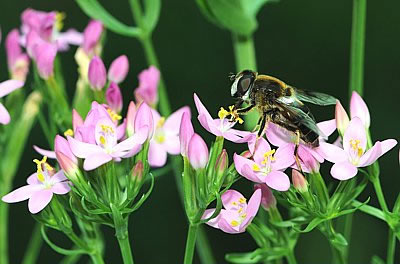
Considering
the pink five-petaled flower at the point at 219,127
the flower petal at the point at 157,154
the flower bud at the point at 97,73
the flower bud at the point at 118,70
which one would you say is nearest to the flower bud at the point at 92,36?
the flower bud at the point at 118,70

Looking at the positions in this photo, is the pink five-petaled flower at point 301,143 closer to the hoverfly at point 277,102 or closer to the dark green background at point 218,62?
the hoverfly at point 277,102

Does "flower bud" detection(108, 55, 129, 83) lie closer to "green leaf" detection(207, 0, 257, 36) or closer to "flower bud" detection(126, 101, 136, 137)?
"green leaf" detection(207, 0, 257, 36)

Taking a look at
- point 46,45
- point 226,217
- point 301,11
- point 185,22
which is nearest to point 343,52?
point 301,11

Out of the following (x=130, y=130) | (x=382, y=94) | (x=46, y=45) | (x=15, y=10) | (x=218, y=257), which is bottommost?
(x=218, y=257)

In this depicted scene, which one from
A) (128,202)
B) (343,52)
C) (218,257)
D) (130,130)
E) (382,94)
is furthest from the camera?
(343,52)

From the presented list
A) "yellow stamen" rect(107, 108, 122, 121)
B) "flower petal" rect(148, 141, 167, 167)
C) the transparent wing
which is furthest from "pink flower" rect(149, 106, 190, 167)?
the transparent wing

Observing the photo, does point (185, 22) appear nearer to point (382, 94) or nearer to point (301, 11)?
point (301, 11)
